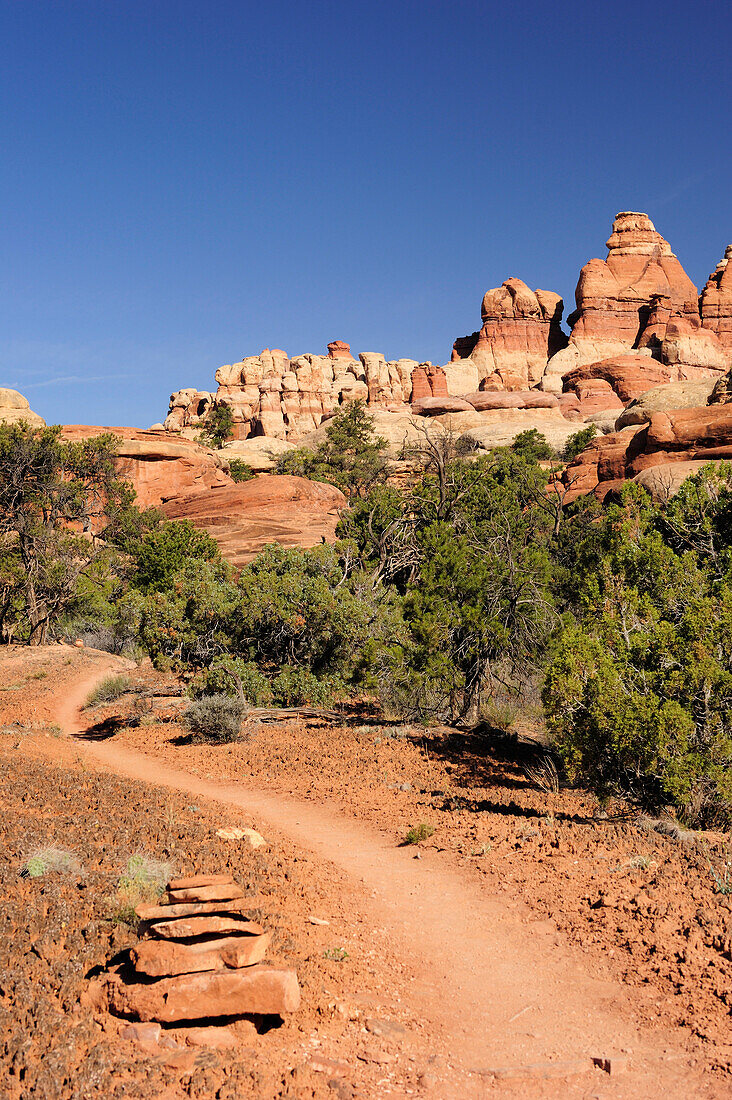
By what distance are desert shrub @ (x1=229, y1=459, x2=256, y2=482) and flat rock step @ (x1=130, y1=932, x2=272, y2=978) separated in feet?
172

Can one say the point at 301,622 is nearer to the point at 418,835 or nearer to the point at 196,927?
the point at 418,835

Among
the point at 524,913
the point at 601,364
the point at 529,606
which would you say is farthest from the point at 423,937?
the point at 601,364

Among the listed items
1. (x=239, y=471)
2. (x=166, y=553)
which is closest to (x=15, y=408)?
(x=239, y=471)

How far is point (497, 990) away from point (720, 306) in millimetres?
103103

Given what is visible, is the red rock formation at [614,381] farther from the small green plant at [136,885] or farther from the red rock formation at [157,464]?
the small green plant at [136,885]

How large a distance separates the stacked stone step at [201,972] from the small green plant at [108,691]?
14826mm

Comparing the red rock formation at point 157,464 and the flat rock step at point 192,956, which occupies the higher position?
the red rock formation at point 157,464

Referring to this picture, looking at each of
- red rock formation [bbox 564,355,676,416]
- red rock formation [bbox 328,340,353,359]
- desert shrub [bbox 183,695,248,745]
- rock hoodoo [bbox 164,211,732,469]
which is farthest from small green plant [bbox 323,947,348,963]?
red rock formation [bbox 328,340,353,359]

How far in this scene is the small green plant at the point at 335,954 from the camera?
576cm

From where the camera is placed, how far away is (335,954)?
5.82 metres

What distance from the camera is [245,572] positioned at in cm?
1700

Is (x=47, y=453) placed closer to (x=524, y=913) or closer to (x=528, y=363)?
(x=524, y=913)

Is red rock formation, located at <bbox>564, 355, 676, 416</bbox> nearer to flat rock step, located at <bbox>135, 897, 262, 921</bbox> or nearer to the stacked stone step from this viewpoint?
flat rock step, located at <bbox>135, 897, 262, 921</bbox>

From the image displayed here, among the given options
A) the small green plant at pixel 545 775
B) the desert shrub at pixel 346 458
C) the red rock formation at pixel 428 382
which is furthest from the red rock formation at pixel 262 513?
the red rock formation at pixel 428 382
